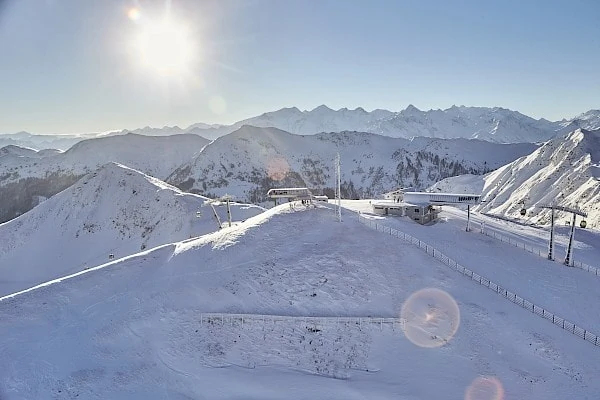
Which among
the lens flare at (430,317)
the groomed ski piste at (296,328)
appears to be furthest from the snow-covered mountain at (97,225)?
the lens flare at (430,317)

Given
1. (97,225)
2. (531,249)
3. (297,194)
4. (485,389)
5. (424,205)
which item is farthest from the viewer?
(97,225)

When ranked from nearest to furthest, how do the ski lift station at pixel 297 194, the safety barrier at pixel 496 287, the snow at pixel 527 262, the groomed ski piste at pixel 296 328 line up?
the groomed ski piste at pixel 296 328, the safety barrier at pixel 496 287, the snow at pixel 527 262, the ski lift station at pixel 297 194

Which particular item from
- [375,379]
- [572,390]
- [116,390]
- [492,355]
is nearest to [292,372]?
[375,379]

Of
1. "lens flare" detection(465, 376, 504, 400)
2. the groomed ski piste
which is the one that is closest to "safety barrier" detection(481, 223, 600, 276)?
the groomed ski piste

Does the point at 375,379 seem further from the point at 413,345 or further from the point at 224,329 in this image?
the point at 224,329

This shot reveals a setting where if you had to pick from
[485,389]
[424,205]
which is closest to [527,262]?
[424,205]

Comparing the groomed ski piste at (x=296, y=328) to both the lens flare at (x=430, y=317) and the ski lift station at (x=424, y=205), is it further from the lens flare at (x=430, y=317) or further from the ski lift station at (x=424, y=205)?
the ski lift station at (x=424, y=205)

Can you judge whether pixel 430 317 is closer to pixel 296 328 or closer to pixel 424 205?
pixel 296 328

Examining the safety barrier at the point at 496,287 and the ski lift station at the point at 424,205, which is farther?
the ski lift station at the point at 424,205
